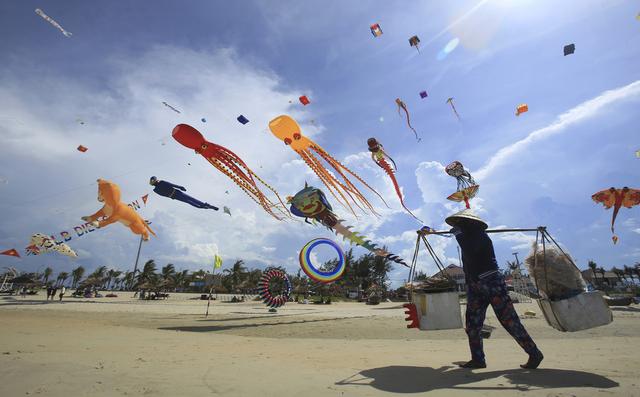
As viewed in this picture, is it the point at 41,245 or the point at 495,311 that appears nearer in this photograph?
the point at 495,311

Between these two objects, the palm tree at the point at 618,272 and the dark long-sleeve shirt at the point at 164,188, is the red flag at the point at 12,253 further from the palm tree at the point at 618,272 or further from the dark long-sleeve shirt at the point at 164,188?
the palm tree at the point at 618,272

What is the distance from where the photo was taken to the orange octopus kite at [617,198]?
16.7m

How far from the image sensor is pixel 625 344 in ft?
20.9

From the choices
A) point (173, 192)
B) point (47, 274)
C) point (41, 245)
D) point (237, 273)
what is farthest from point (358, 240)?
point (47, 274)

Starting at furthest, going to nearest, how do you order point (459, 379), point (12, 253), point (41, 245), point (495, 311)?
point (12, 253) < point (41, 245) < point (495, 311) < point (459, 379)

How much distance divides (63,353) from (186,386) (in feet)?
10.7

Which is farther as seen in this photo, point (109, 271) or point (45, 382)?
point (109, 271)

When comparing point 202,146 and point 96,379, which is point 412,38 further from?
point 96,379

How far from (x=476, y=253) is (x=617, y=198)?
1887 centimetres

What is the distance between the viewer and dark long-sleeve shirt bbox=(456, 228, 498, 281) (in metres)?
4.66

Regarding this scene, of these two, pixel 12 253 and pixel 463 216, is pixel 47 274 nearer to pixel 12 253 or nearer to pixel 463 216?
pixel 12 253

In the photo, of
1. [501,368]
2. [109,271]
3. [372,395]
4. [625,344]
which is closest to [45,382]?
[372,395]

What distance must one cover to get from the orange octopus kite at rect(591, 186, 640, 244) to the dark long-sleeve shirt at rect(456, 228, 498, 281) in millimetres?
18347

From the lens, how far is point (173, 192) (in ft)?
51.5
